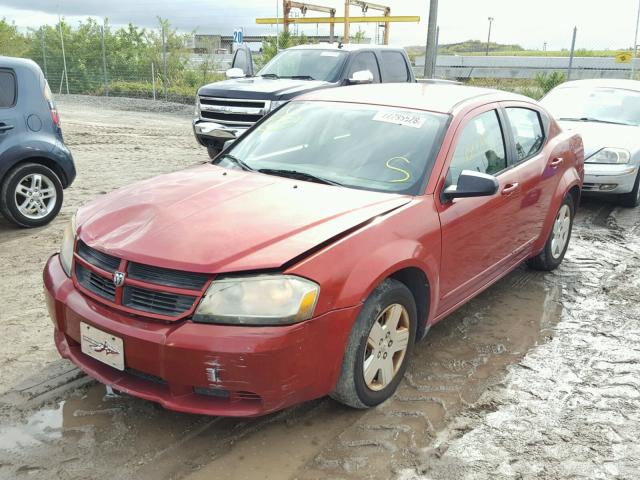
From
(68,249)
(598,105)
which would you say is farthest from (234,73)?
(68,249)

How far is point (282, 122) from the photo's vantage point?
175 inches

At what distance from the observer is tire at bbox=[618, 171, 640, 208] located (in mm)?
7926

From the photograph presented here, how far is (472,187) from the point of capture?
356 cm

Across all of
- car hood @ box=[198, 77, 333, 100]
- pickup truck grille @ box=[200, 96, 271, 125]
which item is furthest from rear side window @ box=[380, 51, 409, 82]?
pickup truck grille @ box=[200, 96, 271, 125]

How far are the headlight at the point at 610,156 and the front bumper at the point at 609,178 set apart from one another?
60mm

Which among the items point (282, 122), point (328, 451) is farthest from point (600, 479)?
point (282, 122)

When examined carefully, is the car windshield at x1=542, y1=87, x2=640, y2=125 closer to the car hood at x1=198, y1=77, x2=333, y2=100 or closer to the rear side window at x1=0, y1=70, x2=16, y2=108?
the car hood at x1=198, y1=77, x2=333, y2=100

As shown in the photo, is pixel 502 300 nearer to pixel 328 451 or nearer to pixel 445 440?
pixel 445 440

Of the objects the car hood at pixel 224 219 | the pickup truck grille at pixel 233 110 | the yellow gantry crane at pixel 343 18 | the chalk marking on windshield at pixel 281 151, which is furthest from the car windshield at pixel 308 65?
the yellow gantry crane at pixel 343 18

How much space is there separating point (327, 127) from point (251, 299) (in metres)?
1.76

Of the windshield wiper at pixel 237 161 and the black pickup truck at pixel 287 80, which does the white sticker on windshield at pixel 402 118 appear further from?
the black pickup truck at pixel 287 80

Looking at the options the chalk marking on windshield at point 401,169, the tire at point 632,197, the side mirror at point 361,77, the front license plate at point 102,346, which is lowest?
the tire at point 632,197

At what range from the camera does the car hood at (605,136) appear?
25.5 ft

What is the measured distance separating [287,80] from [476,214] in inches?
289
